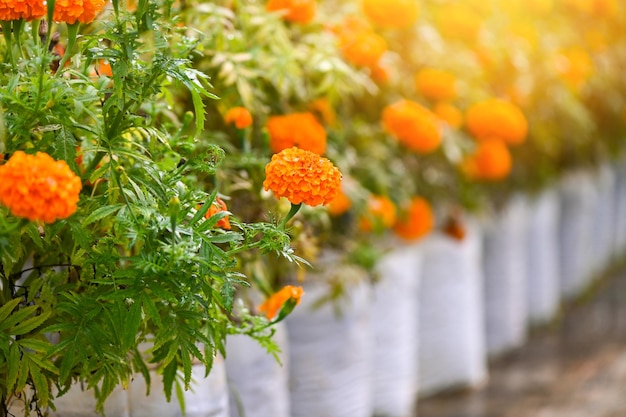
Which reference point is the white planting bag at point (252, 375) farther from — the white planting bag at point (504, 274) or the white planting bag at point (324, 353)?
the white planting bag at point (504, 274)

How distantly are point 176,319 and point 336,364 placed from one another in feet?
3.34

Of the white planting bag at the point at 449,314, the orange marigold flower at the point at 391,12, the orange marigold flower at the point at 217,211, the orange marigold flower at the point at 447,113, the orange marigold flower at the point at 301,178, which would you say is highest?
the orange marigold flower at the point at 391,12

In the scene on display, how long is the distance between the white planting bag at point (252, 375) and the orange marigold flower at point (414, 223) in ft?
2.88

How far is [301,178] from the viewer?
110 cm

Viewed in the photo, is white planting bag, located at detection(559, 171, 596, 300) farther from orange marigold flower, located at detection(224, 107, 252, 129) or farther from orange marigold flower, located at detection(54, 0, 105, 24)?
orange marigold flower, located at detection(54, 0, 105, 24)

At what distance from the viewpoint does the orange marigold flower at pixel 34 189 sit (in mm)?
902

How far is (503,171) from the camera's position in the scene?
9.20ft

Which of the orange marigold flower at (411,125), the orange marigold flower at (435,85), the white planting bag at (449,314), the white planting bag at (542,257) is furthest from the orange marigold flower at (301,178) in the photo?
the white planting bag at (542,257)

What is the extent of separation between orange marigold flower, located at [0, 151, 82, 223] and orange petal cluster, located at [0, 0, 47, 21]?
211mm

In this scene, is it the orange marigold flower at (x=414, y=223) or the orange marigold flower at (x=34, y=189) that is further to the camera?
the orange marigold flower at (x=414, y=223)

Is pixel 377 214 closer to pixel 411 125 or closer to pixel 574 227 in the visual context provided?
pixel 411 125

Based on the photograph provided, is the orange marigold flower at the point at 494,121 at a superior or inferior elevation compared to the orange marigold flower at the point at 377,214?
superior

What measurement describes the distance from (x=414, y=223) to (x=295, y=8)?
86 centimetres

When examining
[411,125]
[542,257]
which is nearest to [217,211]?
[411,125]
